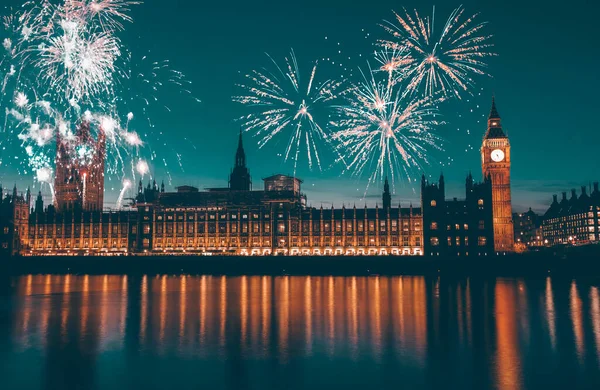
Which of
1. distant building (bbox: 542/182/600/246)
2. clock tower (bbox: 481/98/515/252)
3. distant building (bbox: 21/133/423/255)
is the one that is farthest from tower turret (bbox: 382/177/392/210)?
distant building (bbox: 542/182/600/246)

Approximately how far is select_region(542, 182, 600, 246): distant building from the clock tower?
17.2 m

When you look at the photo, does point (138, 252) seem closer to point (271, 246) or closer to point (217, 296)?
point (271, 246)

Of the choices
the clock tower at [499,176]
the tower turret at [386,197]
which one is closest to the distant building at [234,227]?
the tower turret at [386,197]

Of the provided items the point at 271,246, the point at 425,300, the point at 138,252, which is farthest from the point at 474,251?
the point at 138,252

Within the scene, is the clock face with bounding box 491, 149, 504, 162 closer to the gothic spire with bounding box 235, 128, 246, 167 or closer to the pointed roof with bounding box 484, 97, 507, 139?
the pointed roof with bounding box 484, 97, 507, 139

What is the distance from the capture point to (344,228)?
3684 inches

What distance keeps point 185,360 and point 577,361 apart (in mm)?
17785

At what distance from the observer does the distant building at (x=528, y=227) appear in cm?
15273

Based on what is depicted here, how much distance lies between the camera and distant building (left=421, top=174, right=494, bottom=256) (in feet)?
283

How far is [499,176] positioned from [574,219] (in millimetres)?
31951

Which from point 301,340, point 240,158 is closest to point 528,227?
point 240,158

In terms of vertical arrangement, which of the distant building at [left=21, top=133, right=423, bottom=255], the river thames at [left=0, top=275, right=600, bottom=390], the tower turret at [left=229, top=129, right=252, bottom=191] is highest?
→ the tower turret at [left=229, top=129, right=252, bottom=191]

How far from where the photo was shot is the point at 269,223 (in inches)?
3802

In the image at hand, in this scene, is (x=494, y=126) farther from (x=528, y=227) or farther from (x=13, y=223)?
(x=13, y=223)
